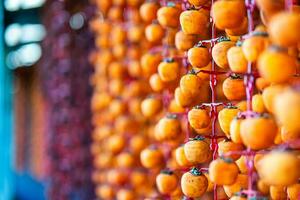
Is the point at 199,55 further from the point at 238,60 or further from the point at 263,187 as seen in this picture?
the point at 263,187

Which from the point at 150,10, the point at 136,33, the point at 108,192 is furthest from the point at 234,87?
the point at 108,192

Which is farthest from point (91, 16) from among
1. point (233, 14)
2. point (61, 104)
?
point (233, 14)

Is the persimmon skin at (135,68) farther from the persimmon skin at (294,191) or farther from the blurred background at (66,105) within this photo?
the persimmon skin at (294,191)

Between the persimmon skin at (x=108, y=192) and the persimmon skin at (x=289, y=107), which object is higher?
the persimmon skin at (x=289, y=107)

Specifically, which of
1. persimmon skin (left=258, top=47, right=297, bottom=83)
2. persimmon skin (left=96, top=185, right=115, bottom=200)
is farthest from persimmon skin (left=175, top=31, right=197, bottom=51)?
persimmon skin (left=96, top=185, right=115, bottom=200)

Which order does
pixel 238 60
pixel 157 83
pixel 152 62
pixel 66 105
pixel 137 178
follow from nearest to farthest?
1. pixel 238 60
2. pixel 157 83
3. pixel 152 62
4. pixel 137 178
5. pixel 66 105

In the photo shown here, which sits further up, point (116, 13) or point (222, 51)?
point (116, 13)

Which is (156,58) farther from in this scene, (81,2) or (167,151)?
(81,2)

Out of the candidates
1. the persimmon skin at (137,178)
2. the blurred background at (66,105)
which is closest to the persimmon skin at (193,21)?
the persimmon skin at (137,178)
